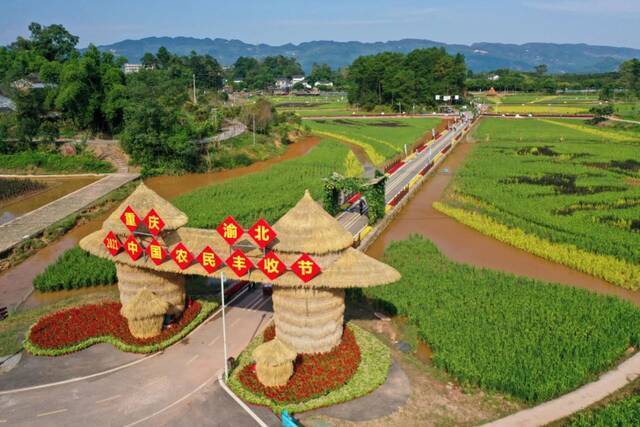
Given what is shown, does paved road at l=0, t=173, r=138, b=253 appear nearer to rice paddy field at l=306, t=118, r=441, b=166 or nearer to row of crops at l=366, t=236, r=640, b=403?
row of crops at l=366, t=236, r=640, b=403

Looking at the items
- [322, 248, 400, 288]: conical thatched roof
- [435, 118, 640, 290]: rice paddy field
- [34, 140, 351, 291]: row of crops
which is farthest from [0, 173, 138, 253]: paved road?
[435, 118, 640, 290]: rice paddy field

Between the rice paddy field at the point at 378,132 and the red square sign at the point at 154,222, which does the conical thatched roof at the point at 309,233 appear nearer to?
the red square sign at the point at 154,222

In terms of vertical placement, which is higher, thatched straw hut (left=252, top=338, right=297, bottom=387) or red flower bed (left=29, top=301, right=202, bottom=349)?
thatched straw hut (left=252, top=338, right=297, bottom=387)

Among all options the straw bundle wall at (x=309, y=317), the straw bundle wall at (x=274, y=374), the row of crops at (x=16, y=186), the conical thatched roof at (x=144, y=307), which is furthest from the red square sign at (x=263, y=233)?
the row of crops at (x=16, y=186)

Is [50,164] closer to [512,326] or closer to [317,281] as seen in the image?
[317,281]

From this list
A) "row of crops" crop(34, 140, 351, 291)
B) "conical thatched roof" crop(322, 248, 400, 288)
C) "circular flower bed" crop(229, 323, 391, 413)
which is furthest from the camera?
"row of crops" crop(34, 140, 351, 291)

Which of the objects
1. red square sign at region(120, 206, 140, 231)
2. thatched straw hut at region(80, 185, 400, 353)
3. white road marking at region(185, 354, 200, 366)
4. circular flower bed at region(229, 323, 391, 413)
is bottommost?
white road marking at region(185, 354, 200, 366)

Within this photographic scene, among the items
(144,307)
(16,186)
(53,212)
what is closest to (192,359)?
(144,307)

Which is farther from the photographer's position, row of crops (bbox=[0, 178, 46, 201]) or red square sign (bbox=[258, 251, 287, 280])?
row of crops (bbox=[0, 178, 46, 201])
